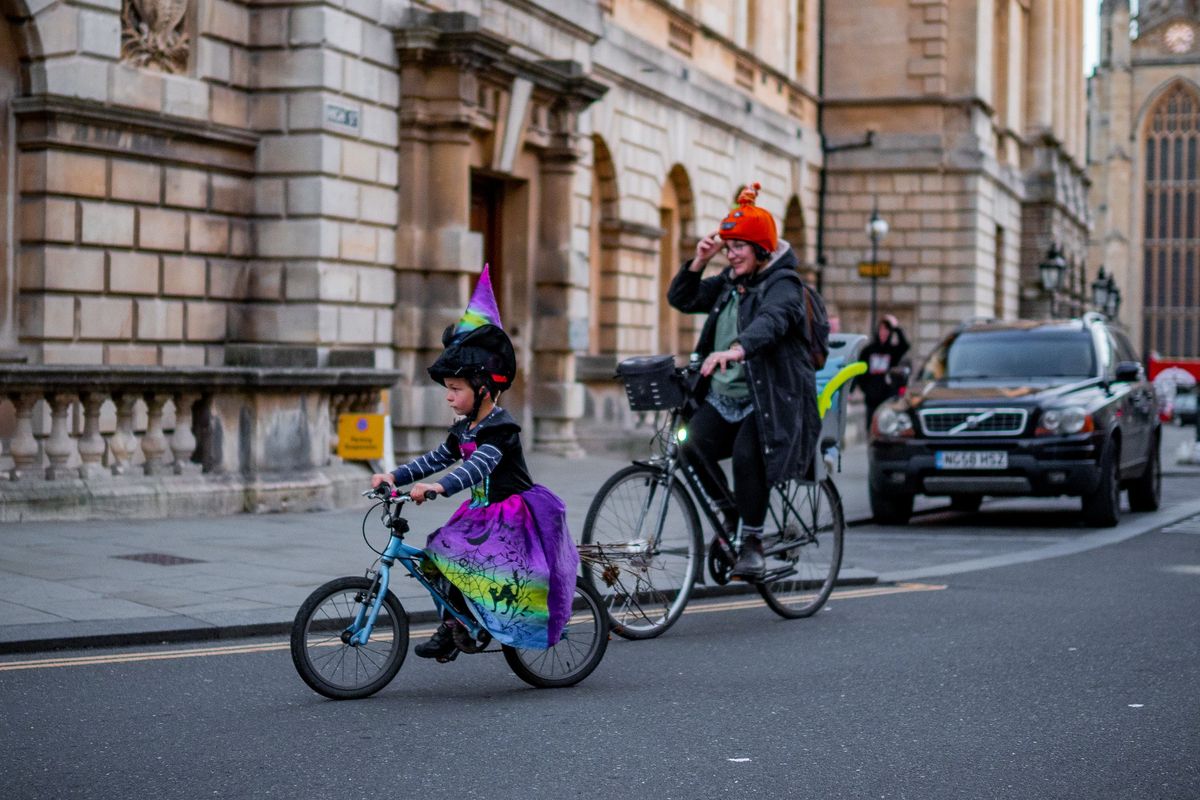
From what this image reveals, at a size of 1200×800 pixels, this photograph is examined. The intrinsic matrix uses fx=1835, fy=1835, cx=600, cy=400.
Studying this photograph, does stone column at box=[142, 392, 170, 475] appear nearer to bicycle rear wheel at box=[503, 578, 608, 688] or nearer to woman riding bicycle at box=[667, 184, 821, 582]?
woman riding bicycle at box=[667, 184, 821, 582]

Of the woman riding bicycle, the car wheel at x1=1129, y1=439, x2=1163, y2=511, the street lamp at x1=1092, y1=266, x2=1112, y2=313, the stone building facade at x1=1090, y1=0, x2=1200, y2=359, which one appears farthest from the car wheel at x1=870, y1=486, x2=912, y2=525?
the stone building facade at x1=1090, y1=0, x2=1200, y2=359

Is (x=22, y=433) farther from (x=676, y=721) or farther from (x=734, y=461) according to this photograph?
(x=676, y=721)

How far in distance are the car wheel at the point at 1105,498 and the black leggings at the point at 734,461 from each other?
21.4 feet

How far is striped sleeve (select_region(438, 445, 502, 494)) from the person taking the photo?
21.0 ft

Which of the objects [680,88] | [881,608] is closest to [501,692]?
[881,608]

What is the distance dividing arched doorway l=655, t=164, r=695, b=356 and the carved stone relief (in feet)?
38.9

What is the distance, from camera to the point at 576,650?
7.05 metres

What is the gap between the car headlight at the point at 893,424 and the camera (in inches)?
570

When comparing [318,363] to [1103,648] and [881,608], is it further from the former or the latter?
[1103,648]

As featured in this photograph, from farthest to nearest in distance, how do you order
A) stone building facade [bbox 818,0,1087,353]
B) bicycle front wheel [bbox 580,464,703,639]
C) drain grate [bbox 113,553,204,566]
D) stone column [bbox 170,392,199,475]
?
1. stone building facade [bbox 818,0,1087,353]
2. stone column [bbox 170,392,199,475]
3. drain grate [bbox 113,553,204,566]
4. bicycle front wheel [bbox 580,464,703,639]

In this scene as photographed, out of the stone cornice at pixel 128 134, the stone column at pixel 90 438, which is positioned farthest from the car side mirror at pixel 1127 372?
the stone column at pixel 90 438

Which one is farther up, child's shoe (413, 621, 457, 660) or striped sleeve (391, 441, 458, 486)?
striped sleeve (391, 441, 458, 486)

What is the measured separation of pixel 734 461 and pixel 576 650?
167 cm

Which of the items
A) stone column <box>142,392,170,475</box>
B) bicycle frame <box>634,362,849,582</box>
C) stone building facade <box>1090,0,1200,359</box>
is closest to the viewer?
bicycle frame <box>634,362,849,582</box>
